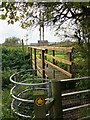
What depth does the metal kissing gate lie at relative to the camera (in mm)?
1875

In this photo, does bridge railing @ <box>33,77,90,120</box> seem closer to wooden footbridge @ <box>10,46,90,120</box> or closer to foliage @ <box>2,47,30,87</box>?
wooden footbridge @ <box>10,46,90,120</box>

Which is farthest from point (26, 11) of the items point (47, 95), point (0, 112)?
point (0, 112)

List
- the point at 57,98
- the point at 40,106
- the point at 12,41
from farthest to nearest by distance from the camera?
the point at 12,41, the point at 57,98, the point at 40,106

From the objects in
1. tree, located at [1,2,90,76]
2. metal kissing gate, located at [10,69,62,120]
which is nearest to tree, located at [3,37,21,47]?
tree, located at [1,2,90,76]

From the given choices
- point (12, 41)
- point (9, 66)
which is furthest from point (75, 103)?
point (12, 41)

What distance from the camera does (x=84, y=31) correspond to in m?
2.06

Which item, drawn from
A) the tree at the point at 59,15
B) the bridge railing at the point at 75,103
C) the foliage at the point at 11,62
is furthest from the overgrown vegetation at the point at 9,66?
the bridge railing at the point at 75,103

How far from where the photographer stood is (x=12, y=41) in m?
1.96

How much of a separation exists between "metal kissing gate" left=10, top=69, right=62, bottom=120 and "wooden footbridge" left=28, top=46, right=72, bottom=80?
0.22 feet

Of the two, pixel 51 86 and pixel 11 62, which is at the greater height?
pixel 11 62

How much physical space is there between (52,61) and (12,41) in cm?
39

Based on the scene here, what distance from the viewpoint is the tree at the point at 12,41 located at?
194 centimetres

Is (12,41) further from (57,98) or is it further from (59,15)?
(57,98)

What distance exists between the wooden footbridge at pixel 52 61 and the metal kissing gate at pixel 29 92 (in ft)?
0.22
